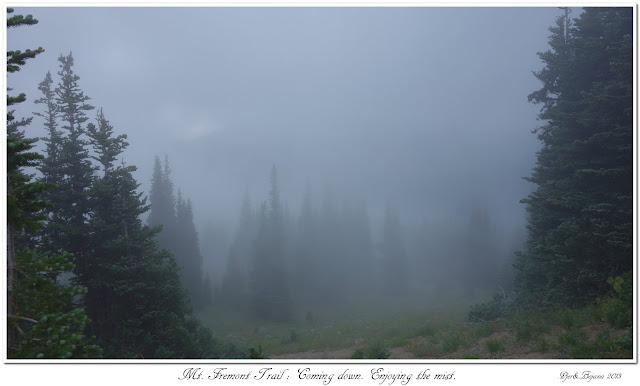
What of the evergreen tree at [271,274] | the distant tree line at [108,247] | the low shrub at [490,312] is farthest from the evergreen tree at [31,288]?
the low shrub at [490,312]

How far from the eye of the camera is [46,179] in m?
11.9

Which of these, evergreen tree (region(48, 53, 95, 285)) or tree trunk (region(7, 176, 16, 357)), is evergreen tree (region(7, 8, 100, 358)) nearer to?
tree trunk (region(7, 176, 16, 357))

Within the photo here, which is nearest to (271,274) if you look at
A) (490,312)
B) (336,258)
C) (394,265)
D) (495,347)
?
(336,258)

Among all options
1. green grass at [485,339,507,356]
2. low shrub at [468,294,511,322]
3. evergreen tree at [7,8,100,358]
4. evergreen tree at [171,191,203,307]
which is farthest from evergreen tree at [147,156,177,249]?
low shrub at [468,294,511,322]

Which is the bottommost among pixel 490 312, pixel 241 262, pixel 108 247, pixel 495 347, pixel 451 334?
pixel 490 312

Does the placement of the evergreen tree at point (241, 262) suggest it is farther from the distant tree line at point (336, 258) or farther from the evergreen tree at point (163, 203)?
the evergreen tree at point (163, 203)

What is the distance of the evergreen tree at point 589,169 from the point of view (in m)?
9.60

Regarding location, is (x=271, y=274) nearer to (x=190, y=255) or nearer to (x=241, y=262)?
(x=241, y=262)

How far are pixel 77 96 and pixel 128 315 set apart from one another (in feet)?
31.7

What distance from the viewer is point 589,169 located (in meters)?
9.86

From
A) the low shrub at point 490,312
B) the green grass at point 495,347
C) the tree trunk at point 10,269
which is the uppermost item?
the tree trunk at point 10,269

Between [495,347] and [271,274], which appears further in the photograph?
[271,274]

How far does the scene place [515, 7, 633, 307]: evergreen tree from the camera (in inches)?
378
